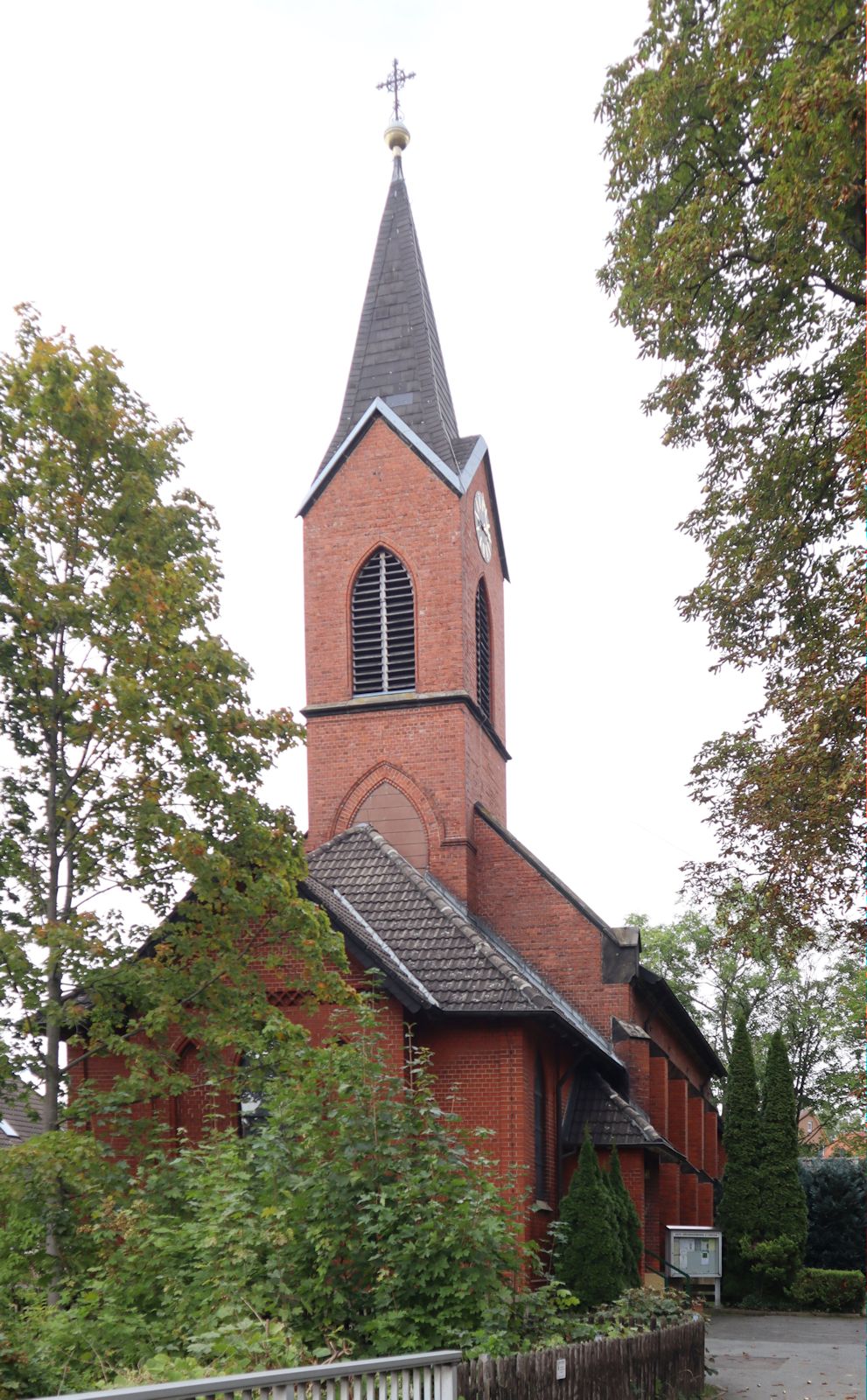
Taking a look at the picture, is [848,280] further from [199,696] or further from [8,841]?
[8,841]

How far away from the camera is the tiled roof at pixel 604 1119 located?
66.5ft

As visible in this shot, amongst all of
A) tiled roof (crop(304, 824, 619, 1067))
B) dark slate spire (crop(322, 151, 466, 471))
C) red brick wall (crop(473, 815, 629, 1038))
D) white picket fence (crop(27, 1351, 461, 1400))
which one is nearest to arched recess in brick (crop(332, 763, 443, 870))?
tiled roof (crop(304, 824, 619, 1067))

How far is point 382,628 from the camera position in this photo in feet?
79.3

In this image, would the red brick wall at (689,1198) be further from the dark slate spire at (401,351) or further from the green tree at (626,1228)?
the dark slate spire at (401,351)

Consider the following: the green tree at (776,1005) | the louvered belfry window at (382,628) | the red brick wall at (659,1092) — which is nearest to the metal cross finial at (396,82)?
the louvered belfry window at (382,628)

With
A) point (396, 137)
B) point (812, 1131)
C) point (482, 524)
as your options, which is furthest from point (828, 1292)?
point (812, 1131)

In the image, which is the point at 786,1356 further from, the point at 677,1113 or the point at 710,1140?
the point at 710,1140

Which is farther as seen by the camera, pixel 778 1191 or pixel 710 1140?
pixel 710 1140

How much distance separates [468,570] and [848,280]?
11.7 m

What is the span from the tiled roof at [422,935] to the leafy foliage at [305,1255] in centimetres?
645

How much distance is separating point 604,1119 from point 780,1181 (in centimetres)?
1377

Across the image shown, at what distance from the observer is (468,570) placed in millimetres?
24406

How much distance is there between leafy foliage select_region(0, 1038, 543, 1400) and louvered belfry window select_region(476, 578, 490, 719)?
47.9 ft

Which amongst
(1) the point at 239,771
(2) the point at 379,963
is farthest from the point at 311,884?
(1) the point at 239,771
